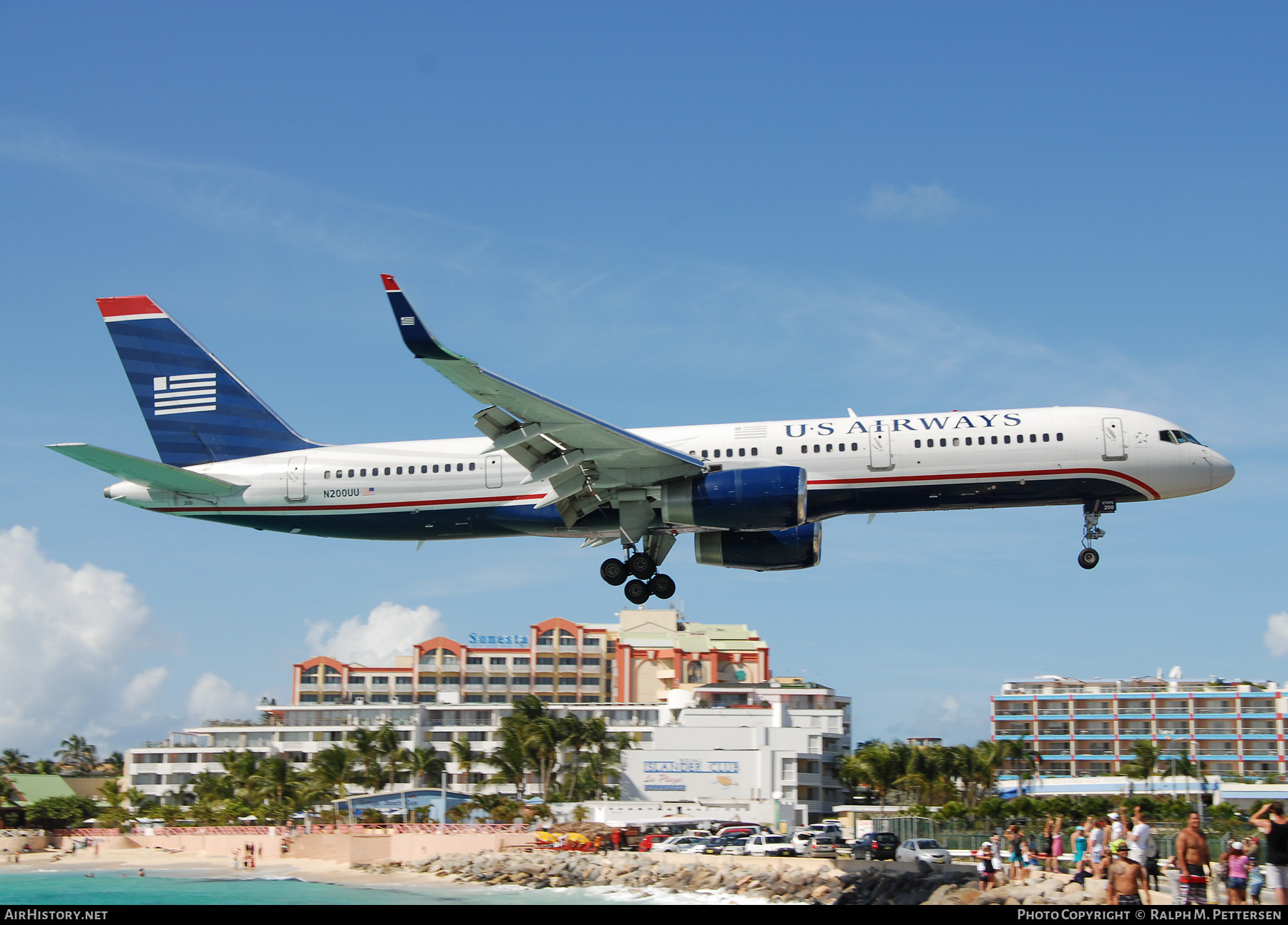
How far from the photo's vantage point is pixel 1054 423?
108ft

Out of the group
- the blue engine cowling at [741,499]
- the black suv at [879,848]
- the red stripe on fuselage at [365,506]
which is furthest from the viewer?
the black suv at [879,848]

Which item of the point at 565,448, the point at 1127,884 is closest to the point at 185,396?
the point at 565,448

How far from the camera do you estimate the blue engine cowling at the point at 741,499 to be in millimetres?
31547

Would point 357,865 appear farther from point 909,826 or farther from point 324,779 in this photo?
point 909,826

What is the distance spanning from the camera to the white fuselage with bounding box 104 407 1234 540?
3253 centimetres

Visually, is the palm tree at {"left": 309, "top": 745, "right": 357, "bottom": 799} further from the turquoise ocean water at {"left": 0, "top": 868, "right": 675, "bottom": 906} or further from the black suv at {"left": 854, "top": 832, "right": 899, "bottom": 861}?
the black suv at {"left": 854, "top": 832, "right": 899, "bottom": 861}

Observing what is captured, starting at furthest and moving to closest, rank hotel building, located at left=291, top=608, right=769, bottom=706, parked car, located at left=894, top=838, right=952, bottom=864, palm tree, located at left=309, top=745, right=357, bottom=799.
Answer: hotel building, located at left=291, top=608, right=769, bottom=706 → palm tree, located at left=309, top=745, right=357, bottom=799 → parked car, located at left=894, top=838, right=952, bottom=864

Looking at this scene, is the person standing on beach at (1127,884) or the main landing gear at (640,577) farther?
the main landing gear at (640,577)

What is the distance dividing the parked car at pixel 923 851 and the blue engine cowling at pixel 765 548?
13.3m

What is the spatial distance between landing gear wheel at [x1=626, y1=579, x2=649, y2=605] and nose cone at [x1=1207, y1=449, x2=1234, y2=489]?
16.3 metres

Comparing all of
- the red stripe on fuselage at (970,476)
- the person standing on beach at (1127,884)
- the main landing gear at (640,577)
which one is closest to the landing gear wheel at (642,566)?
the main landing gear at (640,577)

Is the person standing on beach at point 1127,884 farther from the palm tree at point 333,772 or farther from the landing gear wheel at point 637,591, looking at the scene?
the palm tree at point 333,772

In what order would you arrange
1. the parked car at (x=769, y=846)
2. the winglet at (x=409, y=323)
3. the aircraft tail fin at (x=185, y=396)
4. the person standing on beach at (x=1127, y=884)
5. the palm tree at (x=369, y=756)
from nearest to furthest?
1. the person standing on beach at (x=1127, y=884)
2. the winglet at (x=409, y=323)
3. the aircraft tail fin at (x=185, y=396)
4. the parked car at (x=769, y=846)
5. the palm tree at (x=369, y=756)

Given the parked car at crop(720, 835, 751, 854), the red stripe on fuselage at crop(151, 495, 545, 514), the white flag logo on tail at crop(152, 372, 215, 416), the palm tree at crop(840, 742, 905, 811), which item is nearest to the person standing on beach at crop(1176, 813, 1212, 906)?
the red stripe on fuselage at crop(151, 495, 545, 514)
